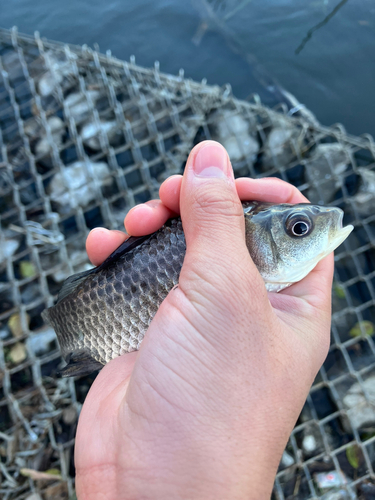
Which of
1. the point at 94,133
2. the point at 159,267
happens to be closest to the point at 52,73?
the point at 94,133

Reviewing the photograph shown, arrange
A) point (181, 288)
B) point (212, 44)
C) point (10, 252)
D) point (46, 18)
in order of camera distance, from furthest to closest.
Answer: point (46, 18), point (212, 44), point (10, 252), point (181, 288)

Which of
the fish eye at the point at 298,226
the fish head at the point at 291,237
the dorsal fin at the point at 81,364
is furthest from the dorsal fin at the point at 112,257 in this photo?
the fish eye at the point at 298,226

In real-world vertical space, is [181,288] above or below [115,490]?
above

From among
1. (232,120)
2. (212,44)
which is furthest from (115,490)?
(212,44)

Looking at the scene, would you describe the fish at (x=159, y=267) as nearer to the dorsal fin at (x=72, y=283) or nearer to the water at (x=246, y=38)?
the dorsal fin at (x=72, y=283)

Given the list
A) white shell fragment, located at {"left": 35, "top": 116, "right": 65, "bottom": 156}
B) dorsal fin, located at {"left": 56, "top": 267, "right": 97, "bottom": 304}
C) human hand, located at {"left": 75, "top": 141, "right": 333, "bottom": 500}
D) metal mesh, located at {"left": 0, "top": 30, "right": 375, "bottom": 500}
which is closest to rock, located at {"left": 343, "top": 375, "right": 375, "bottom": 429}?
metal mesh, located at {"left": 0, "top": 30, "right": 375, "bottom": 500}

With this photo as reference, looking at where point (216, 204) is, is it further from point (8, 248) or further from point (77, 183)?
point (8, 248)

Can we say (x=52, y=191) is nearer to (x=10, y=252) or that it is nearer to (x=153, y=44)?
(x=10, y=252)

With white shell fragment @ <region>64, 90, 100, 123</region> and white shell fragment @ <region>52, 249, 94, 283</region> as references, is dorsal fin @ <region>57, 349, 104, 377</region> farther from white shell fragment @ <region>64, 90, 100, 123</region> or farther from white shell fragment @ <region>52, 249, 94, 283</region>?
white shell fragment @ <region>64, 90, 100, 123</region>
